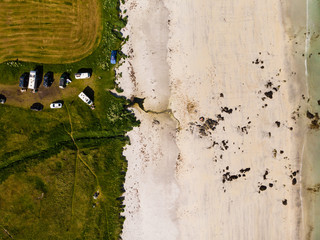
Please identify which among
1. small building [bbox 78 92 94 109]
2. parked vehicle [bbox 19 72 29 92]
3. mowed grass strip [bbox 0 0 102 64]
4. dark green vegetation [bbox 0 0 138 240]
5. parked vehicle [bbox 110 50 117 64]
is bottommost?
dark green vegetation [bbox 0 0 138 240]

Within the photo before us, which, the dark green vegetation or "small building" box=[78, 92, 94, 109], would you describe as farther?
the dark green vegetation

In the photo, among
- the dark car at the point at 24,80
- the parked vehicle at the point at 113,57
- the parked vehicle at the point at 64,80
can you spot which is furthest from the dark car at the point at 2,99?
the parked vehicle at the point at 113,57

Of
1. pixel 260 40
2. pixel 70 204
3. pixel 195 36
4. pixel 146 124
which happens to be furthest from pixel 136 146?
pixel 260 40

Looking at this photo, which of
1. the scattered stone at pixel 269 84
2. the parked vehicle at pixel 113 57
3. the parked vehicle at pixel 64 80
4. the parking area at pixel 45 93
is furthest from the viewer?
the parking area at pixel 45 93

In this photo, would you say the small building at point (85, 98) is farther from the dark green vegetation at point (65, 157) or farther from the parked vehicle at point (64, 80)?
the parked vehicle at point (64, 80)

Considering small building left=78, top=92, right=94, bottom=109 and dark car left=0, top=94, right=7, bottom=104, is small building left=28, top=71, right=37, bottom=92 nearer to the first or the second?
dark car left=0, top=94, right=7, bottom=104

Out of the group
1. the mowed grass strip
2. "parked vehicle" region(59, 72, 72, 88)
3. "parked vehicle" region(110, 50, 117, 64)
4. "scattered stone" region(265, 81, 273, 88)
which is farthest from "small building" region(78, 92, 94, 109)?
"scattered stone" region(265, 81, 273, 88)

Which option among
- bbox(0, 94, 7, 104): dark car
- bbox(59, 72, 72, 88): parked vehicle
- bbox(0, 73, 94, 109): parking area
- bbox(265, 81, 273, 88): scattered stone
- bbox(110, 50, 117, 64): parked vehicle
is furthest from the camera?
bbox(0, 73, 94, 109): parking area
